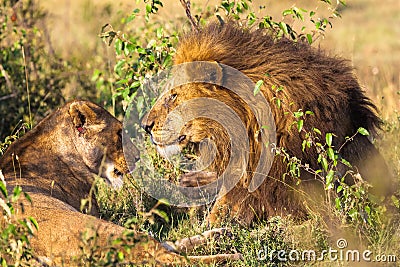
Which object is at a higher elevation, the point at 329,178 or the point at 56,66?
the point at 56,66

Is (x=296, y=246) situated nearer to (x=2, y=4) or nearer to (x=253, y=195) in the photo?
(x=253, y=195)

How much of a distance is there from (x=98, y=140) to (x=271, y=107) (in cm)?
127

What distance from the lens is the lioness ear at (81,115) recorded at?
521cm

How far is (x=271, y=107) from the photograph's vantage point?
5.09 m

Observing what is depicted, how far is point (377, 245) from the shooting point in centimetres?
442

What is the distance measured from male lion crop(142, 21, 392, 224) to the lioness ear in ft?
1.34

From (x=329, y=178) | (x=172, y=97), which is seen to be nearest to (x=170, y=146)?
(x=172, y=97)

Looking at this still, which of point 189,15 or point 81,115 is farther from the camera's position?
point 189,15

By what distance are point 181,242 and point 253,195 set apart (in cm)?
82

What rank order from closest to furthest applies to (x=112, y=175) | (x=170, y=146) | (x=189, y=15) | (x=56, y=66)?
1. (x=170, y=146)
2. (x=112, y=175)
3. (x=189, y=15)
4. (x=56, y=66)

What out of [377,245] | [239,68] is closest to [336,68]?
[239,68]

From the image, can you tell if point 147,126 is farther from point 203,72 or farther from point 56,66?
point 56,66

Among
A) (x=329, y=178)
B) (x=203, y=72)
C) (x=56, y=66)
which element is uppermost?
(x=56, y=66)

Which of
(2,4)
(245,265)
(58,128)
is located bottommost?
(245,265)
